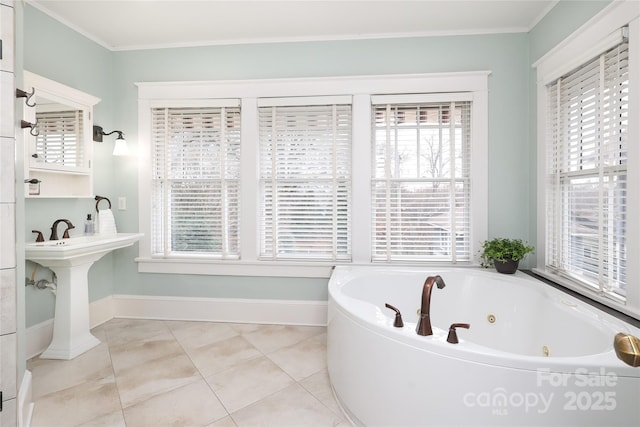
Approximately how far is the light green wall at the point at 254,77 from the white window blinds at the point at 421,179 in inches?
9.8

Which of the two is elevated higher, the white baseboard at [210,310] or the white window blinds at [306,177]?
the white window blinds at [306,177]

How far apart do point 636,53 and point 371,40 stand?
68.0 inches

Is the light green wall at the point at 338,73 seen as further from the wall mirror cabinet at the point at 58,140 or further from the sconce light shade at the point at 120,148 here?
the wall mirror cabinet at the point at 58,140

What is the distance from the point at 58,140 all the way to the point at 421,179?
2804mm

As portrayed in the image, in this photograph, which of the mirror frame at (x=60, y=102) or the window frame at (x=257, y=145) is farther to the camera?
the window frame at (x=257, y=145)

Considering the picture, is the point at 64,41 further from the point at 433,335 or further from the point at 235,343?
the point at 433,335

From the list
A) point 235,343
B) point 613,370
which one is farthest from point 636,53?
point 235,343

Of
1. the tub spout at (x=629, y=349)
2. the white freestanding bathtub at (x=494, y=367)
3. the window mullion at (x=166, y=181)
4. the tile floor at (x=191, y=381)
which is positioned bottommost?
the tile floor at (x=191, y=381)

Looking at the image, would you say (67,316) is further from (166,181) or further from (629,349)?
(629,349)

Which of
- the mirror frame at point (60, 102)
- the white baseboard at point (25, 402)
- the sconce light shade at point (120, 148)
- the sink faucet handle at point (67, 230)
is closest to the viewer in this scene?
the white baseboard at point (25, 402)

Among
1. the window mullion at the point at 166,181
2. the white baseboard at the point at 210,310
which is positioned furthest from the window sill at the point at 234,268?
the white baseboard at the point at 210,310

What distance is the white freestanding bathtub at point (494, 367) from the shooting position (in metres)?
1.10

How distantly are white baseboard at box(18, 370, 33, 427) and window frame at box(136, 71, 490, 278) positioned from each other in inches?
50.4

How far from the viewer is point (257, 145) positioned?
280cm
